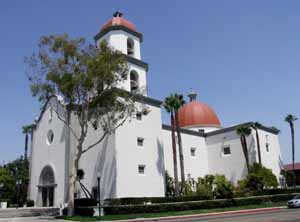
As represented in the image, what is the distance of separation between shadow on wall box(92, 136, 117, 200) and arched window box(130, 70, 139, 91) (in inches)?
234

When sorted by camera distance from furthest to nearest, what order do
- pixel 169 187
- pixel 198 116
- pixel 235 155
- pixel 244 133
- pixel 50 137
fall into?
pixel 198 116 → pixel 235 155 → pixel 244 133 → pixel 169 187 → pixel 50 137

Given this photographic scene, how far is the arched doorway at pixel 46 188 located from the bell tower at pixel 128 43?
13122 mm

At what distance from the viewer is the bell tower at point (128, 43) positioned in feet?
106

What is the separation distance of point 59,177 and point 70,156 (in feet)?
8.26

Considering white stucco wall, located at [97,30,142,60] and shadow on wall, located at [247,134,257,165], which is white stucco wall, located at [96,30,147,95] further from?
shadow on wall, located at [247,134,257,165]

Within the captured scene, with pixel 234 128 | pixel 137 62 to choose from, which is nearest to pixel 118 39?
pixel 137 62

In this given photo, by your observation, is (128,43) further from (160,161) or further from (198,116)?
(198,116)

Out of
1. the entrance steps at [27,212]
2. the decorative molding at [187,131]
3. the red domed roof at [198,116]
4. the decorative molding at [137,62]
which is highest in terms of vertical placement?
the decorative molding at [137,62]

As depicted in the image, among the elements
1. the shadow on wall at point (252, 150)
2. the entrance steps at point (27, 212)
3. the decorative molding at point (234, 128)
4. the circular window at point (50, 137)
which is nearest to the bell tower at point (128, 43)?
the circular window at point (50, 137)

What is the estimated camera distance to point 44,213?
29.6 metres

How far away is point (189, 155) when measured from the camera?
1706 inches

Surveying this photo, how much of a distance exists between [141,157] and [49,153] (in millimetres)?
11069

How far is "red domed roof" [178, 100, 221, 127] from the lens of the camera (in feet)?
165

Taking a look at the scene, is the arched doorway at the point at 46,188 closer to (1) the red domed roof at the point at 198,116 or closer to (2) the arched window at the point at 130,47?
(2) the arched window at the point at 130,47
